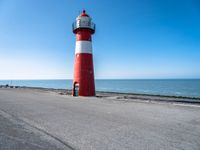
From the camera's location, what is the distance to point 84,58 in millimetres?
16766

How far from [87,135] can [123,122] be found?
80.6 inches

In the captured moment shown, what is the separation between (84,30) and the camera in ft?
55.2

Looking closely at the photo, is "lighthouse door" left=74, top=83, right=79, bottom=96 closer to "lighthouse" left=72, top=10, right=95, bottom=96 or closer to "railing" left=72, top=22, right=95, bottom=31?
"lighthouse" left=72, top=10, right=95, bottom=96

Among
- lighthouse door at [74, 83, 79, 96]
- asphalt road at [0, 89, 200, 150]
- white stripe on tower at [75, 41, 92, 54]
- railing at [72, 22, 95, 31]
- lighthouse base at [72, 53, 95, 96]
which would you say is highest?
railing at [72, 22, 95, 31]

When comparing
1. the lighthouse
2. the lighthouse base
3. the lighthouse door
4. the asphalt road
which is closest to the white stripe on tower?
the lighthouse

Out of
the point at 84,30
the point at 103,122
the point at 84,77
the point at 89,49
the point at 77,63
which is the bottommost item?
the point at 103,122

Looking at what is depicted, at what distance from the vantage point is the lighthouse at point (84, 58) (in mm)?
16719

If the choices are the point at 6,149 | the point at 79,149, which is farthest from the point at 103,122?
the point at 6,149

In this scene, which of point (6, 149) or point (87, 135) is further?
point (87, 135)

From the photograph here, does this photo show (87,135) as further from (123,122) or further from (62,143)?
(123,122)

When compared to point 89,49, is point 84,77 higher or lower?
lower

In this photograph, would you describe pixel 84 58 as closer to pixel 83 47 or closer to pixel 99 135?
pixel 83 47

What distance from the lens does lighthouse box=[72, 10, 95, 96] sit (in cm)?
1672

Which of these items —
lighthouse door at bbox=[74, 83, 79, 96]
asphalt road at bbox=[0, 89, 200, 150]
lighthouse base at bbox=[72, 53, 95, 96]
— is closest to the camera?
asphalt road at bbox=[0, 89, 200, 150]
